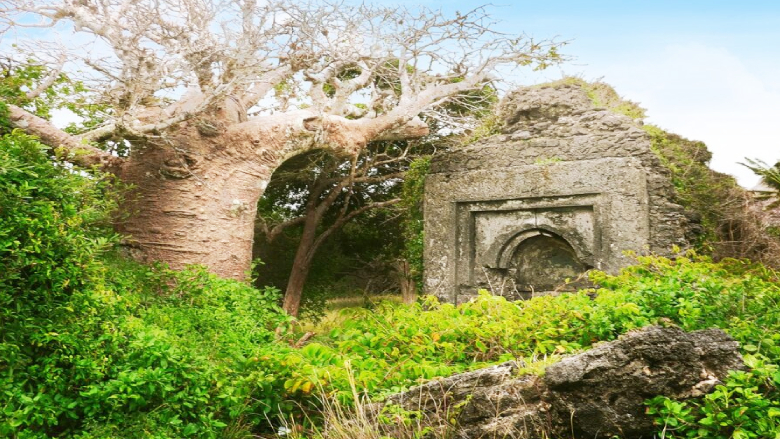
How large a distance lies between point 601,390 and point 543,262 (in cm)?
623

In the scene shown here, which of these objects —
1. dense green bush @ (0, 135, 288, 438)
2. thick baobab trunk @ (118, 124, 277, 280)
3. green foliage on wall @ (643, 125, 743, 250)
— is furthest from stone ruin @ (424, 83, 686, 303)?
dense green bush @ (0, 135, 288, 438)

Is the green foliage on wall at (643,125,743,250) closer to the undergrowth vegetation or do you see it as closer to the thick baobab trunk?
the undergrowth vegetation

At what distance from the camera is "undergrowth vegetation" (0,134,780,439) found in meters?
3.95

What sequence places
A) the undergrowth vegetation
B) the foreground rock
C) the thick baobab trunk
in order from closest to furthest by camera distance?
the foreground rock, the undergrowth vegetation, the thick baobab trunk

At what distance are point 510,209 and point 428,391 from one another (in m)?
5.98

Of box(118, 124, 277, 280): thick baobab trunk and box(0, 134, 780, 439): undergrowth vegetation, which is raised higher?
box(118, 124, 277, 280): thick baobab trunk

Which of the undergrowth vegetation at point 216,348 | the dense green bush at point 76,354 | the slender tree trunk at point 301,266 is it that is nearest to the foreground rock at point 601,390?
the undergrowth vegetation at point 216,348

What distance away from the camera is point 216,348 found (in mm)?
5473

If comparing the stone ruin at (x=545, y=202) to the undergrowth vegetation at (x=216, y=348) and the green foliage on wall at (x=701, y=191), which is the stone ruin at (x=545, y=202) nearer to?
the green foliage on wall at (x=701, y=191)

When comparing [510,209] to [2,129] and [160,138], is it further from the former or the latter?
[2,129]

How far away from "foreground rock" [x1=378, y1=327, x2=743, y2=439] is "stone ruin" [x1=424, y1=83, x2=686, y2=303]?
16.1 ft

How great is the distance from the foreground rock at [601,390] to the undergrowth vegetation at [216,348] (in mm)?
128

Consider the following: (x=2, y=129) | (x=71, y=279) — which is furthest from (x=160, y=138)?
(x=71, y=279)

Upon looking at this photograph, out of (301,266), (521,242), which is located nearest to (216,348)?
(521,242)
